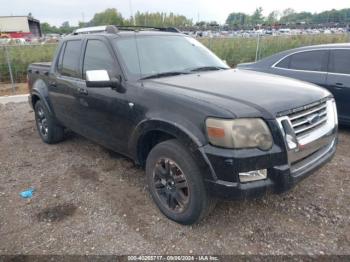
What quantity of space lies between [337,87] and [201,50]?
2.61 meters

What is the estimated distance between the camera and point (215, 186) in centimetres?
256

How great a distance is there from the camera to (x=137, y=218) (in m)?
3.22

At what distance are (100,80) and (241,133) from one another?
1.57m

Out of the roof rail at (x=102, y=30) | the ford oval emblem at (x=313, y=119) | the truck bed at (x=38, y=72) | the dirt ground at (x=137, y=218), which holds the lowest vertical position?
the dirt ground at (x=137, y=218)

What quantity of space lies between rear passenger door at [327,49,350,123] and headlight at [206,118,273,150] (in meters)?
3.43

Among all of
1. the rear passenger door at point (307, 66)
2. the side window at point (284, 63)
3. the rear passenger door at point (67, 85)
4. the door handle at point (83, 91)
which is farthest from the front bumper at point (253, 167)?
the side window at point (284, 63)

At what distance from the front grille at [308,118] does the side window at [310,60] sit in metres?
2.90

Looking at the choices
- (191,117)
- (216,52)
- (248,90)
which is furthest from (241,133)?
(216,52)

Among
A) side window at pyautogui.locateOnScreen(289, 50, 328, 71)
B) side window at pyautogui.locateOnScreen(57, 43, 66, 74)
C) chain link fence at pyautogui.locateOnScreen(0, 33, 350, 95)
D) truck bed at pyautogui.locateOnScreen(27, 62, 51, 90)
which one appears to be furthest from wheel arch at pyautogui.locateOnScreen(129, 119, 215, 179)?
chain link fence at pyautogui.locateOnScreen(0, 33, 350, 95)

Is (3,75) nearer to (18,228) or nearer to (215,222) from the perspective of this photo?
(18,228)

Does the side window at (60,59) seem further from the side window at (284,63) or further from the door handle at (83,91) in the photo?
the side window at (284,63)

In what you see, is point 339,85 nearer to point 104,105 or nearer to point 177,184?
point 177,184

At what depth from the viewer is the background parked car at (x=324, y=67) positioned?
5.28 m

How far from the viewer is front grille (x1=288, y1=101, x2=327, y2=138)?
2692 millimetres
